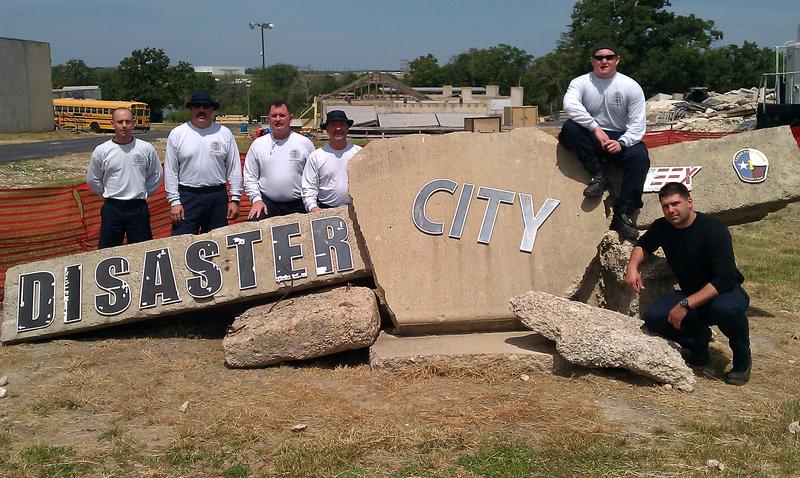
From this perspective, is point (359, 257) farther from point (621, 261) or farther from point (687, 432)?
point (687, 432)

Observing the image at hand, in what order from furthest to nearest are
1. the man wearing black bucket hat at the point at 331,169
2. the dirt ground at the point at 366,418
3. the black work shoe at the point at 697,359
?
1. the man wearing black bucket hat at the point at 331,169
2. the black work shoe at the point at 697,359
3. the dirt ground at the point at 366,418

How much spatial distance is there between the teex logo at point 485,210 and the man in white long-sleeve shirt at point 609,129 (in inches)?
17.9

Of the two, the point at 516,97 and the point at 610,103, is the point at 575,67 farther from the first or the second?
the point at 610,103

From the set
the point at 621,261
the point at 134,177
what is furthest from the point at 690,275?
the point at 134,177

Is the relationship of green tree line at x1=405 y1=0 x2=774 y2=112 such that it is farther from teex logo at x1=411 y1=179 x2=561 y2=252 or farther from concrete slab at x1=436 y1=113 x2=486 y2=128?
teex logo at x1=411 y1=179 x2=561 y2=252

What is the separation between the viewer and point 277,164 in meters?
6.78

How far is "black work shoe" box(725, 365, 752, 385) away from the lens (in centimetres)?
528

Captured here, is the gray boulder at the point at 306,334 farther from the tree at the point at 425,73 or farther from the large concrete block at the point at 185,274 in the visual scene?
the tree at the point at 425,73

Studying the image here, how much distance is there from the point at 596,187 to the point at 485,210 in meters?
0.89

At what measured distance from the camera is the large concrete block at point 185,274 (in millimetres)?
6297

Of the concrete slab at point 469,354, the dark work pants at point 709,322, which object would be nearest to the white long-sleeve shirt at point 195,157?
the concrete slab at point 469,354

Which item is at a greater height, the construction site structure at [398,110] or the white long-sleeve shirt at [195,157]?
the construction site structure at [398,110]

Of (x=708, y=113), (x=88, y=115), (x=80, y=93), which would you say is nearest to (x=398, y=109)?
(x=708, y=113)

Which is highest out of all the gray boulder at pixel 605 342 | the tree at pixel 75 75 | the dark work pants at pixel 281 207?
the tree at pixel 75 75
